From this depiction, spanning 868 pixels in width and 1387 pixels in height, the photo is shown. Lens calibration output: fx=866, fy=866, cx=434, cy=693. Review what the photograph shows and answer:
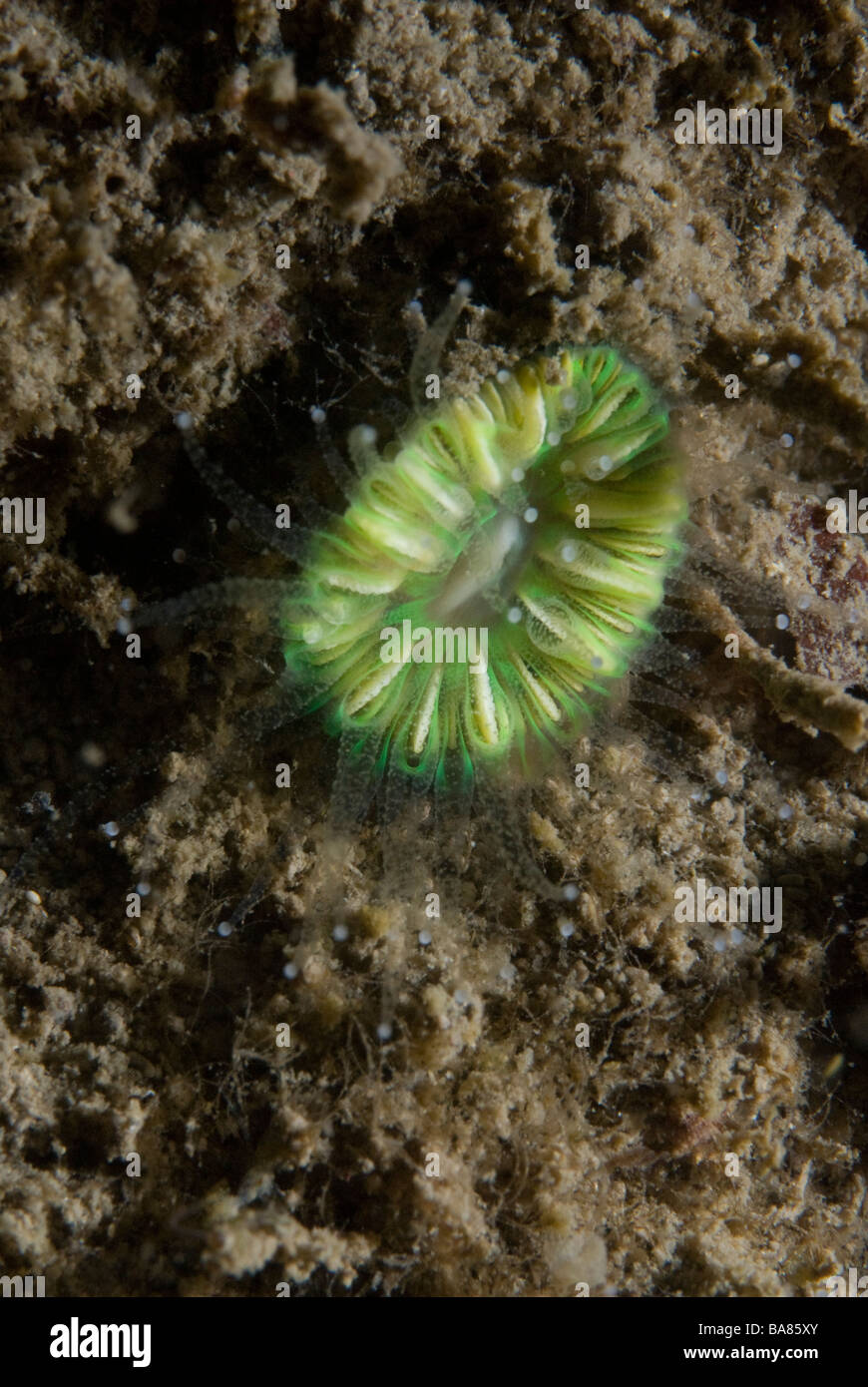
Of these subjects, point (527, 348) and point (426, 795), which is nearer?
point (527, 348)

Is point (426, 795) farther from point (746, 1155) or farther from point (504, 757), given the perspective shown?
point (746, 1155)

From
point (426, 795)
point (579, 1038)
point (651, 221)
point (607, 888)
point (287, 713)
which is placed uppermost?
point (651, 221)

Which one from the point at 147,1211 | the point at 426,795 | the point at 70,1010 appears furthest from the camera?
the point at 426,795

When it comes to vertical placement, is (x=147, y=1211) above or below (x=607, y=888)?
below

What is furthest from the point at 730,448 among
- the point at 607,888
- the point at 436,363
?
the point at 607,888

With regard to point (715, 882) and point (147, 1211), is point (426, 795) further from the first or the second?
point (147, 1211)

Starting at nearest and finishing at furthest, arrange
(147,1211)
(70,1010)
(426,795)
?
(147,1211), (70,1010), (426,795)

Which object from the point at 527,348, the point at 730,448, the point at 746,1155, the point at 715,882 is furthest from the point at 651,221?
the point at 746,1155
